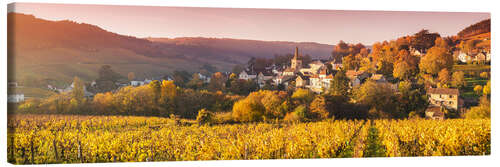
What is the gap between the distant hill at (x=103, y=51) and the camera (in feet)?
26.1

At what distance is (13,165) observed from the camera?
772 centimetres

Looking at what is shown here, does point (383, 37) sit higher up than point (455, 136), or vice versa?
point (383, 37)

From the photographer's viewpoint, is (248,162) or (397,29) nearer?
(248,162)

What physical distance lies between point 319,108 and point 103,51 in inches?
190

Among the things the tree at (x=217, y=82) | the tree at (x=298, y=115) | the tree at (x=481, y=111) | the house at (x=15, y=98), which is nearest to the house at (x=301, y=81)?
the tree at (x=298, y=115)

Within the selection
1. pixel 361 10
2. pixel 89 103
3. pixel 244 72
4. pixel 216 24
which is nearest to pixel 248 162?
pixel 244 72

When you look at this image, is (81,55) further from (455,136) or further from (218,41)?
(455,136)

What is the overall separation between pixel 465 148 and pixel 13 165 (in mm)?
A: 8978

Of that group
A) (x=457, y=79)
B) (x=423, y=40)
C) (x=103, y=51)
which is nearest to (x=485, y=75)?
(x=457, y=79)

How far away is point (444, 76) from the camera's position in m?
9.87

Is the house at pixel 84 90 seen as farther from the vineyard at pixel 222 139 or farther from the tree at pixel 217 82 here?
the tree at pixel 217 82

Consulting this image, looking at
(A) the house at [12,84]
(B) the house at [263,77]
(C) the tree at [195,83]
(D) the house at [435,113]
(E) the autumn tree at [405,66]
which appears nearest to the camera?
(A) the house at [12,84]

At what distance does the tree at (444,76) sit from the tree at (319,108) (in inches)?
110

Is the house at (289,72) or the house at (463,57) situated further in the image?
the house at (463,57)
